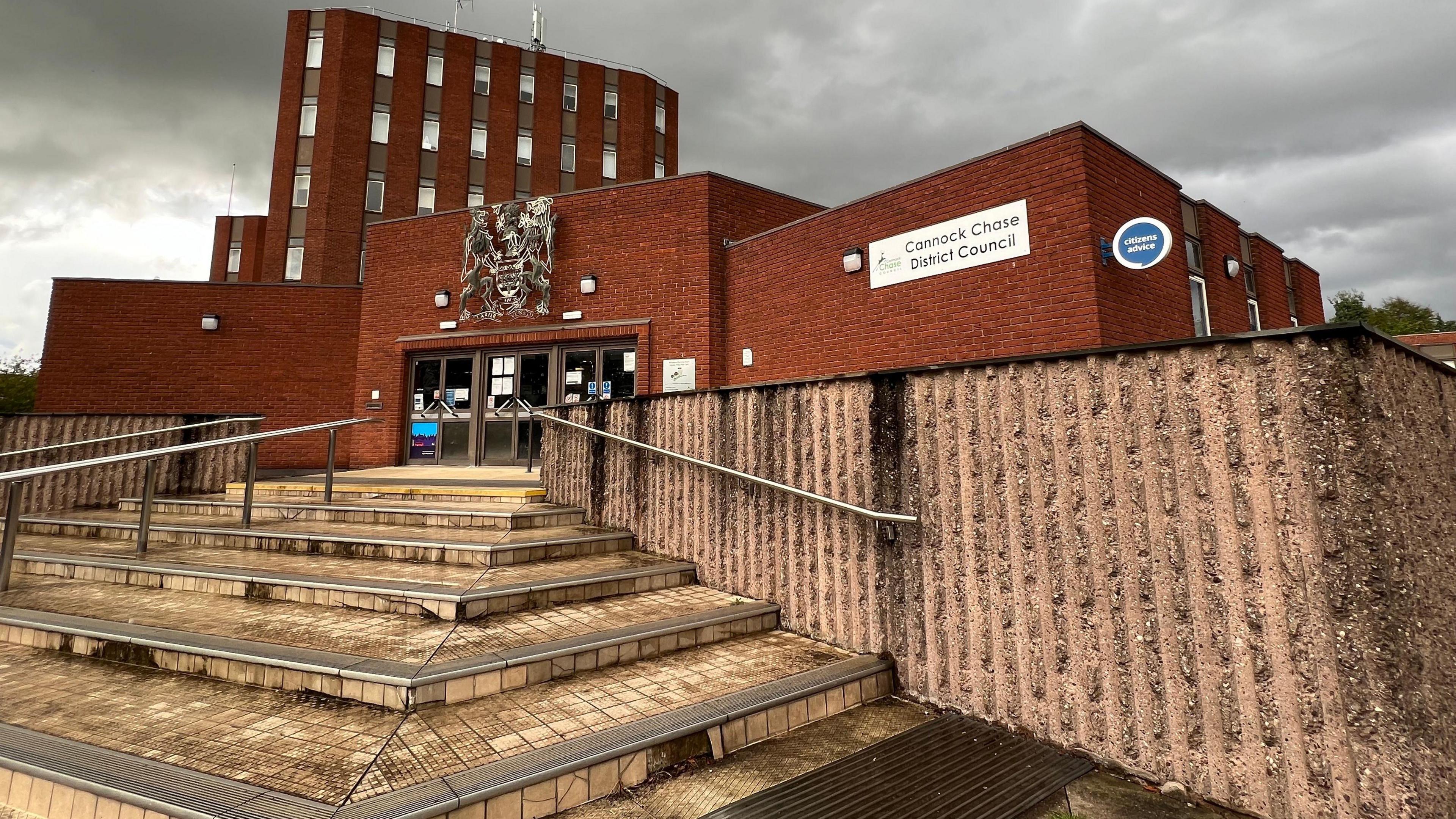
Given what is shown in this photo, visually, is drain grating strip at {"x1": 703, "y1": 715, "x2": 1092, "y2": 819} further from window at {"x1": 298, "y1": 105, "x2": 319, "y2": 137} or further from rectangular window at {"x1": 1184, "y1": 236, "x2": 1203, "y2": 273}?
window at {"x1": 298, "y1": 105, "x2": 319, "y2": 137}

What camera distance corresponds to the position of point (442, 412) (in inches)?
430

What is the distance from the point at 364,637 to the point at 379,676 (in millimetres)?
627

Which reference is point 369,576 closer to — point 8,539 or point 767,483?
point 8,539

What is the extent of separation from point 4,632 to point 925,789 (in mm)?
4922

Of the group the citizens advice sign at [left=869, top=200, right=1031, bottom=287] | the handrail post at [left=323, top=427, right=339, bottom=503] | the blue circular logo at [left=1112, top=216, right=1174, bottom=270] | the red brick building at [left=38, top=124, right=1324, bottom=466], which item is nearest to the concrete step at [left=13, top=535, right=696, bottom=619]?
the handrail post at [left=323, top=427, right=339, bottom=503]

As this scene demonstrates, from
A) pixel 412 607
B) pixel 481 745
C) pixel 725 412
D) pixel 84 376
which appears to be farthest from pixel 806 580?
pixel 84 376

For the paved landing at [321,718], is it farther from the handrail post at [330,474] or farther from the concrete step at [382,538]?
the handrail post at [330,474]

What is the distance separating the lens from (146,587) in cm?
411

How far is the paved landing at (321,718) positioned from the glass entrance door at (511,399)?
24.2 ft

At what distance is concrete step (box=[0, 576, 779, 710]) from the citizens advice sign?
493cm

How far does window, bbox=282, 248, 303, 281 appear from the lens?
20.6 metres

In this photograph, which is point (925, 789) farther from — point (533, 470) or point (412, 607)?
point (533, 470)

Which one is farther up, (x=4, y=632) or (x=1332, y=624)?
(x=1332, y=624)

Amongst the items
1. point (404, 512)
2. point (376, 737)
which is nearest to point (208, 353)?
point (404, 512)
